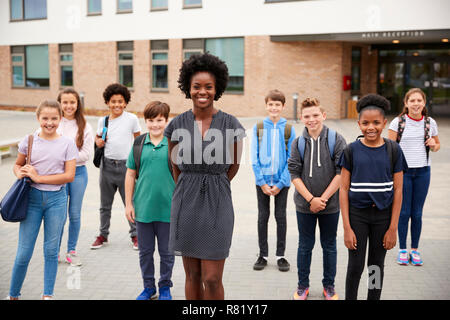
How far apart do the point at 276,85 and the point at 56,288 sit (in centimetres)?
1840

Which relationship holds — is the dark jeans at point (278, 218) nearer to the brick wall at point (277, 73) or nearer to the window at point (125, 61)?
the brick wall at point (277, 73)

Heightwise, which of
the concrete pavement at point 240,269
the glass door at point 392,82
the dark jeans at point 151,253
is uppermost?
the glass door at point 392,82

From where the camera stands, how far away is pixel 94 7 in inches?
1031

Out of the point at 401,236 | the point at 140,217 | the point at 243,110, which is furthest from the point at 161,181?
the point at 243,110

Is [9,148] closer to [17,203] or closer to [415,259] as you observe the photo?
[17,203]

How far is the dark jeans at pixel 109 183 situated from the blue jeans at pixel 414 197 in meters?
3.02

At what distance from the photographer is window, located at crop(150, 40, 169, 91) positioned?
24.6 metres

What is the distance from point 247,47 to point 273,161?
58.0ft

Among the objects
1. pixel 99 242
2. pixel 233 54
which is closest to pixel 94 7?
pixel 233 54

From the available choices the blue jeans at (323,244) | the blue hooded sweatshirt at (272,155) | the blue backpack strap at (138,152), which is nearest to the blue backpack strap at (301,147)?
the blue jeans at (323,244)

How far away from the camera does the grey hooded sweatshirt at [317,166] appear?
4.44m

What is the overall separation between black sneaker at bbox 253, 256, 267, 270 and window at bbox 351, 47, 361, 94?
63.2 feet
